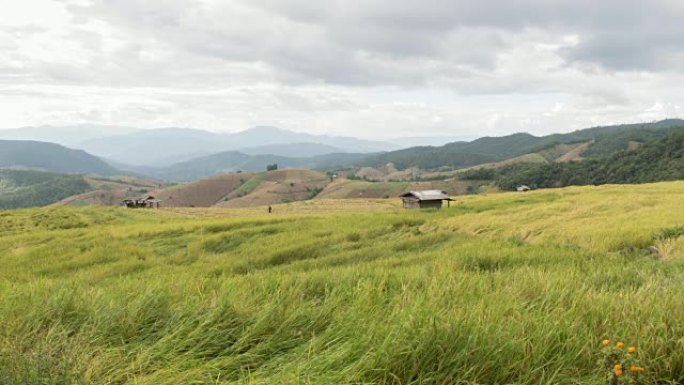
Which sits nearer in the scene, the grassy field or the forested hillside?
the grassy field

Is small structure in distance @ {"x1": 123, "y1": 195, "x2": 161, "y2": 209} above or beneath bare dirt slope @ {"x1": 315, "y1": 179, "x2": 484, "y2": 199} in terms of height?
above

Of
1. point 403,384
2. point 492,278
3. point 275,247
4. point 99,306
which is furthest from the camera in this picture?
point 275,247

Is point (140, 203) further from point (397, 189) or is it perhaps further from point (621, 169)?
point (621, 169)

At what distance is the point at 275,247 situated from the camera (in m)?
21.5

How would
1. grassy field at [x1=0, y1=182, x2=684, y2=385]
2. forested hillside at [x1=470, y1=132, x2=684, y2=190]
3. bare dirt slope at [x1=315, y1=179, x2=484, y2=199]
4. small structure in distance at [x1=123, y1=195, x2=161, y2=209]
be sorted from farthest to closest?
bare dirt slope at [x1=315, y1=179, x2=484, y2=199], forested hillside at [x1=470, y1=132, x2=684, y2=190], small structure in distance at [x1=123, y1=195, x2=161, y2=209], grassy field at [x1=0, y1=182, x2=684, y2=385]

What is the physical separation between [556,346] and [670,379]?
77 centimetres

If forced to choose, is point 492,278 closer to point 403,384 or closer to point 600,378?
point 600,378


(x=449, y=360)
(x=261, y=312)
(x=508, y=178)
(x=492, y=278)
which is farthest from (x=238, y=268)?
(x=508, y=178)

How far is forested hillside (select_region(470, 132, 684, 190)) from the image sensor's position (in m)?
122

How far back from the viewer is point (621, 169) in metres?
131

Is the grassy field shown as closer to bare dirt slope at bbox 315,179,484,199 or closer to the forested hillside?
the forested hillside

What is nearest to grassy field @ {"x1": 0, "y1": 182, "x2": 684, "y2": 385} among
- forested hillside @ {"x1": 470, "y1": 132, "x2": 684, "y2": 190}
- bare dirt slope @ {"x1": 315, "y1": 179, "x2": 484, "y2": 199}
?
forested hillside @ {"x1": 470, "y1": 132, "x2": 684, "y2": 190}

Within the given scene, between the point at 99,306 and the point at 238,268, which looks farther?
the point at 238,268

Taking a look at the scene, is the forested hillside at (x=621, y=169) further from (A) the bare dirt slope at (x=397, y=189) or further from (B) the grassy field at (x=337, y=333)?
(B) the grassy field at (x=337, y=333)
